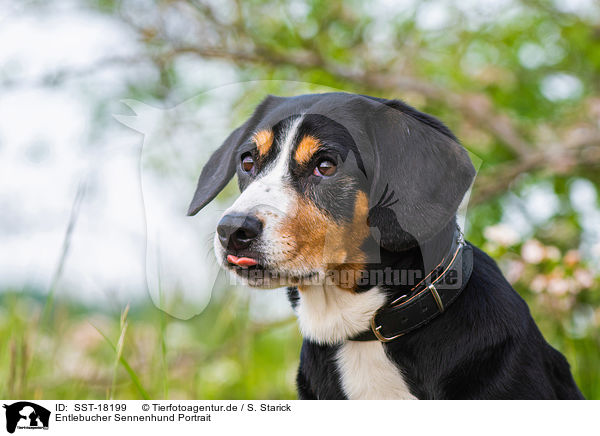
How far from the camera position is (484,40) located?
5172 mm

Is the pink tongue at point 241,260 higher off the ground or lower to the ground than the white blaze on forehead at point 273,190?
lower

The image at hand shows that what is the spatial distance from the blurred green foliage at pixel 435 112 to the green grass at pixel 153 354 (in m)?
0.02

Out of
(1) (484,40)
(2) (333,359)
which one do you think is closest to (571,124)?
(1) (484,40)

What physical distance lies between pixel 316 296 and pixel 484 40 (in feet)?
12.6

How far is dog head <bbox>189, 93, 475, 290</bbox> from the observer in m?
1.86

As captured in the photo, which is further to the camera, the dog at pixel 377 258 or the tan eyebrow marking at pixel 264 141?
the tan eyebrow marking at pixel 264 141

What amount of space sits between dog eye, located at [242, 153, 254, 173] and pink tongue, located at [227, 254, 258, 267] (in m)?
0.44

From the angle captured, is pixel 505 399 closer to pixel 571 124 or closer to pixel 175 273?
pixel 175 273

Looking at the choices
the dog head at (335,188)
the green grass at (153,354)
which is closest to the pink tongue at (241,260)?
the dog head at (335,188)

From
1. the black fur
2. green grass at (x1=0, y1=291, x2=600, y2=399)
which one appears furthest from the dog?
green grass at (x1=0, y1=291, x2=600, y2=399)

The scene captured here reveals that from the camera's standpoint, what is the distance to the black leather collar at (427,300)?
71.9 inches

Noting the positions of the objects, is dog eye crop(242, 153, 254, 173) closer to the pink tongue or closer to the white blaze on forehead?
the white blaze on forehead
